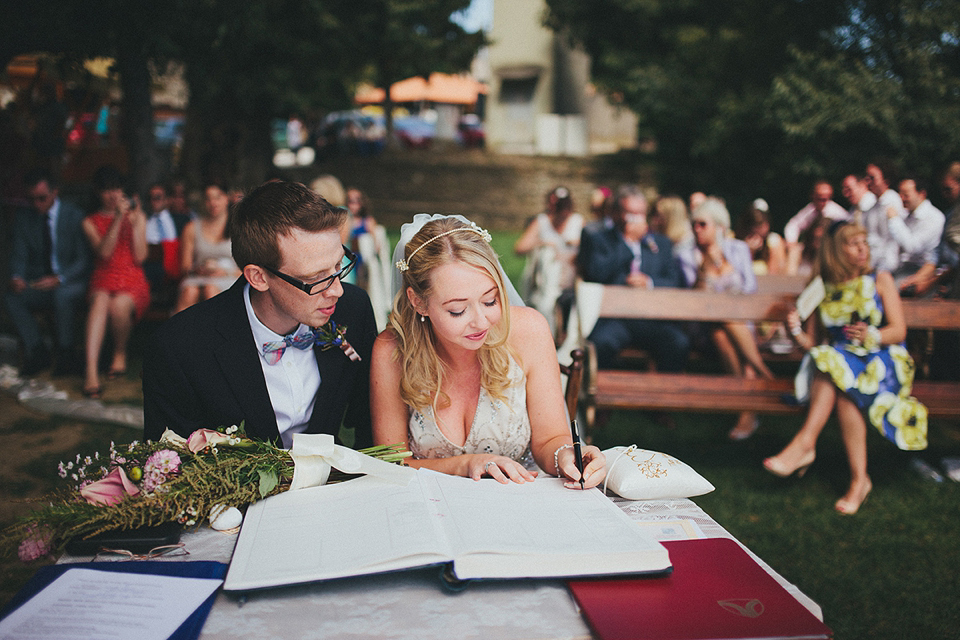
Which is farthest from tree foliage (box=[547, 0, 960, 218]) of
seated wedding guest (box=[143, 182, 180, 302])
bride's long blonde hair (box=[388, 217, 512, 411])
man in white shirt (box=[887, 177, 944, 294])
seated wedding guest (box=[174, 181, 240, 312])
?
bride's long blonde hair (box=[388, 217, 512, 411])

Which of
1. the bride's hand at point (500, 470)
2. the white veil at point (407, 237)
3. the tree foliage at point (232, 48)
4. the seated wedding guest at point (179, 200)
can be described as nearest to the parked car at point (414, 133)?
the tree foliage at point (232, 48)

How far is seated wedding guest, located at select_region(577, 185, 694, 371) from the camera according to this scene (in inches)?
225

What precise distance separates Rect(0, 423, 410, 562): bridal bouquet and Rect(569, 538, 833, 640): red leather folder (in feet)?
2.73

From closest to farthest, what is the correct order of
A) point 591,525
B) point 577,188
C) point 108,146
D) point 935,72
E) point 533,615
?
point 533,615, point 591,525, point 935,72, point 108,146, point 577,188

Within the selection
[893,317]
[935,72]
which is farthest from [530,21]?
[893,317]

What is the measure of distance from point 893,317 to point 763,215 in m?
3.36

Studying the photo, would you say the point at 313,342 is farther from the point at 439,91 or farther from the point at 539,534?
the point at 439,91

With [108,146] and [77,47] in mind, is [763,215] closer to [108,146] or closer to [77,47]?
[77,47]

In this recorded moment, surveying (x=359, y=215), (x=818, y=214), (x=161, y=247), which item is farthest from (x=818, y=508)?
(x=161, y=247)

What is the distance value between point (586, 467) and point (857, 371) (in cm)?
305

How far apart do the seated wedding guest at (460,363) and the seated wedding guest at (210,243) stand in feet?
14.8

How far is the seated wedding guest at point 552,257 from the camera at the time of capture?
6707 millimetres

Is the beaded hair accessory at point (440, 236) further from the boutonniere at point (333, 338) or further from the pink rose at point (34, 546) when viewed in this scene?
the pink rose at point (34, 546)

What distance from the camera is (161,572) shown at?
1475mm
